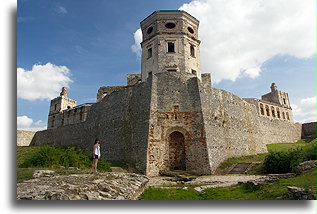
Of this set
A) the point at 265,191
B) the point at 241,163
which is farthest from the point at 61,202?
the point at 241,163

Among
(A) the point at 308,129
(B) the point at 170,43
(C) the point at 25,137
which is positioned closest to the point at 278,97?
(A) the point at 308,129

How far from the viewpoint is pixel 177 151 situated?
1554cm

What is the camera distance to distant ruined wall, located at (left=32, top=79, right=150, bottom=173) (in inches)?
599

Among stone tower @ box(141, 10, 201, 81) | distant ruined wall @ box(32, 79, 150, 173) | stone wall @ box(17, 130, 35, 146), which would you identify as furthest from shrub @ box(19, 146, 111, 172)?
stone wall @ box(17, 130, 35, 146)

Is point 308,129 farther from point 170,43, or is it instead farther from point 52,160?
point 52,160

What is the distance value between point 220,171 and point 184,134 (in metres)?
3.35

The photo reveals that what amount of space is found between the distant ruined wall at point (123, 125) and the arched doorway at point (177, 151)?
2064 millimetres

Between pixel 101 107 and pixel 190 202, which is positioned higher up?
pixel 101 107

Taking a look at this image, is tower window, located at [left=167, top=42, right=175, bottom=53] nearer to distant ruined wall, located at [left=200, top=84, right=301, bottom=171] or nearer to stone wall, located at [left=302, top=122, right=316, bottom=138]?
distant ruined wall, located at [left=200, top=84, right=301, bottom=171]

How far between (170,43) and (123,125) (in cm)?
839

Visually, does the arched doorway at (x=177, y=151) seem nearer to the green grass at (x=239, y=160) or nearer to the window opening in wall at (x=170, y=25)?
the green grass at (x=239, y=160)

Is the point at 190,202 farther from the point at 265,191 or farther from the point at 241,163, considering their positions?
the point at 241,163

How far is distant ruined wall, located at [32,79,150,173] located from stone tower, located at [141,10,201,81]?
358 centimetres

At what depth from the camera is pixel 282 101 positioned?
4056cm
